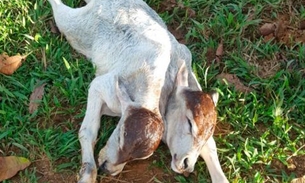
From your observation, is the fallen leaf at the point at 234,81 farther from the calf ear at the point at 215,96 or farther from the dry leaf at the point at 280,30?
the dry leaf at the point at 280,30

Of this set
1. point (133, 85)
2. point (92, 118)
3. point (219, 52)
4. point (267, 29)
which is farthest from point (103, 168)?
point (267, 29)

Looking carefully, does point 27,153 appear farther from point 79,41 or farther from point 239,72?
point 239,72

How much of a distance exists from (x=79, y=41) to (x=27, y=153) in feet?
3.72

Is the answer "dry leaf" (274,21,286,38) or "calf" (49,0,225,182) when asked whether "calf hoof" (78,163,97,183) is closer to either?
Answer: "calf" (49,0,225,182)

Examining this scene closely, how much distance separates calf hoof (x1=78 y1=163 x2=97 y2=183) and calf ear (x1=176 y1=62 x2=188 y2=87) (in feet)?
2.86

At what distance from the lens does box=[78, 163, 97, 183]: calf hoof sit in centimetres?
430

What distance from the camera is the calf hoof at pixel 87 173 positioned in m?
4.30

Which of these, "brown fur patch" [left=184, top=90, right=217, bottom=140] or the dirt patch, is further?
the dirt patch

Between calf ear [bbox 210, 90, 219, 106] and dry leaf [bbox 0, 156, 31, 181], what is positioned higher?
calf ear [bbox 210, 90, 219, 106]

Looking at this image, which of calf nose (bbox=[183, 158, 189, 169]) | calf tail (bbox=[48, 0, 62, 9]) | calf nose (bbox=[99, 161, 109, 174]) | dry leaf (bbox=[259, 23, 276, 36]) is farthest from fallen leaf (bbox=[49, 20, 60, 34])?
calf nose (bbox=[183, 158, 189, 169])

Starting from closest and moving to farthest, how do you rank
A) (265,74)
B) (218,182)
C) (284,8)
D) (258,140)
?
(218,182) → (258,140) → (265,74) → (284,8)

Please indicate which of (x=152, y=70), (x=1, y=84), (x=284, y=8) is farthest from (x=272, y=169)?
(x=1, y=84)

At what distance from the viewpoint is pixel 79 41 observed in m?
5.25

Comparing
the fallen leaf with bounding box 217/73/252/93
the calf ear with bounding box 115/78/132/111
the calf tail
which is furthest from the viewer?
the calf tail
